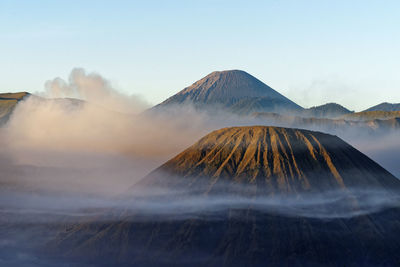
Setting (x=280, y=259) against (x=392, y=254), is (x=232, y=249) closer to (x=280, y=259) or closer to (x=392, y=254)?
(x=280, y=259)

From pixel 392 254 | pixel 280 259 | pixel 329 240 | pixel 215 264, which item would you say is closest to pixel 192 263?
pixel 215 264

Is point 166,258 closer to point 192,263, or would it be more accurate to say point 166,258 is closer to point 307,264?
point 192,263

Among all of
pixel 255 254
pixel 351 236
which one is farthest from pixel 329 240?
pixel 255 254

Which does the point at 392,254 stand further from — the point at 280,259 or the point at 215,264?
the point at 215,264

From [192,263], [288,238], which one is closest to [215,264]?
[192,263]

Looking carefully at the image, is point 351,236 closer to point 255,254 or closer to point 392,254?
point 392,254
